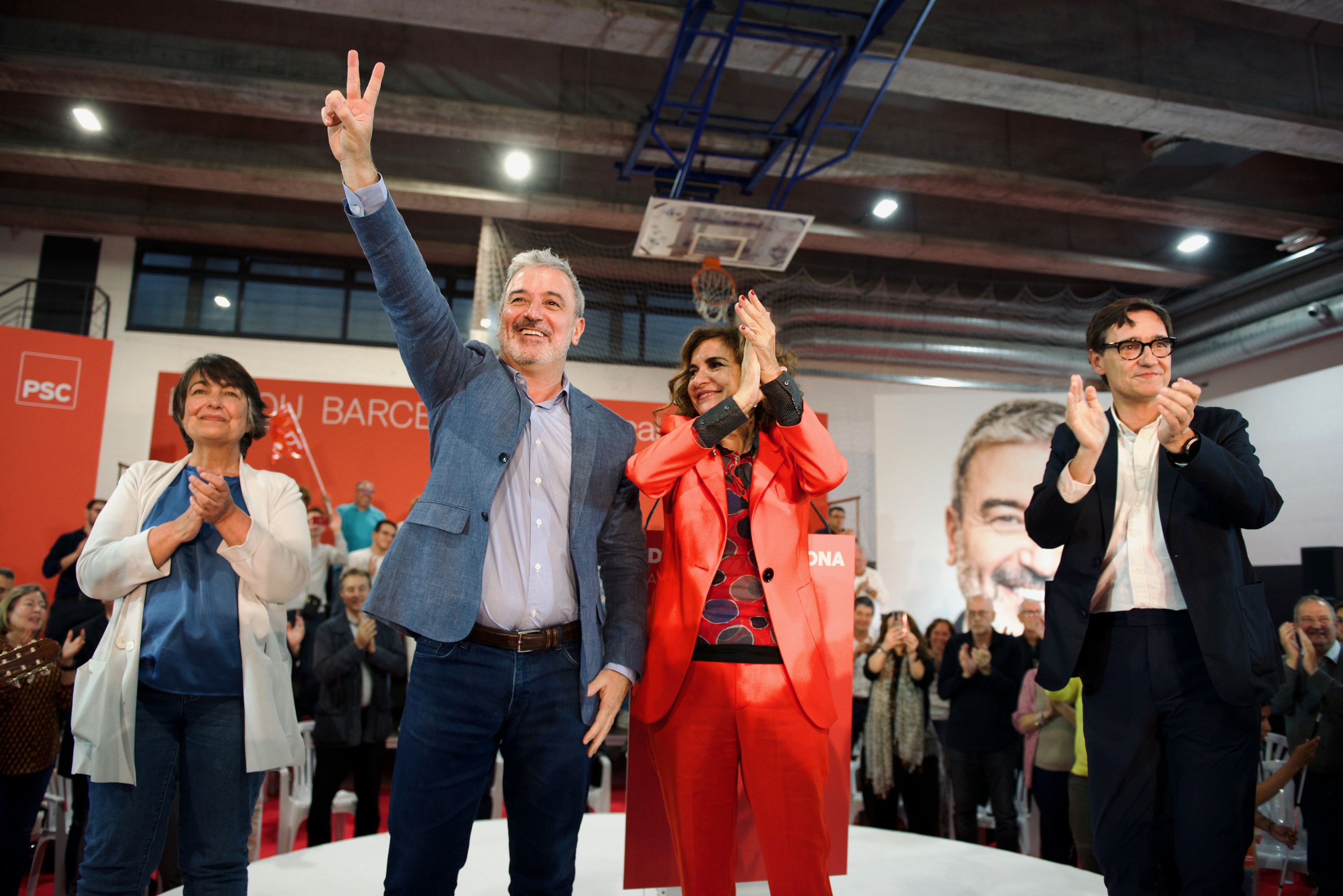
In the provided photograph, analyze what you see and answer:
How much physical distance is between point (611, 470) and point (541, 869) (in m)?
0.86

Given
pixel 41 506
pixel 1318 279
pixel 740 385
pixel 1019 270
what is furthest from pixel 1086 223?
pixel 41 506

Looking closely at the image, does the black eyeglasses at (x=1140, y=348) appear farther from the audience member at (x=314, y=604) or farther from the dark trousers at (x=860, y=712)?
the dark trousers at (x=860, y=712)

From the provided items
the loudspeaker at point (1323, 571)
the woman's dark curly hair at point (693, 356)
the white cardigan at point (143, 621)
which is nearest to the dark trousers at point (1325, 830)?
the woman's dark curly hair at point (693, 356)

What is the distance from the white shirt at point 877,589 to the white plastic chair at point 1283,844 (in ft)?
10.7

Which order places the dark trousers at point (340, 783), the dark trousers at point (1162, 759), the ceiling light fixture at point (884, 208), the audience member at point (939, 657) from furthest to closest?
the ceiling light fixture at point (884, 208) < the audience member at point (939, 657) < the dark trousers at point (340, 783) < the dark trousers at point (1162, 759)

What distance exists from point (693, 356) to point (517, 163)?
5781mm

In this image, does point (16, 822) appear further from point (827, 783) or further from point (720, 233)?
point (720, 233)

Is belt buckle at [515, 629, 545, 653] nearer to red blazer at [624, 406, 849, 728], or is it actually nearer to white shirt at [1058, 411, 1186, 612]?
red blazer at [624, 406, 849, 728]

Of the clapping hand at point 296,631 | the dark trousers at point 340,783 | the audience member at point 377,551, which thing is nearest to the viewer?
the dark trousers at point 340,783

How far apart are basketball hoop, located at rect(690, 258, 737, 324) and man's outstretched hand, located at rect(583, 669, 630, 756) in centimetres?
621

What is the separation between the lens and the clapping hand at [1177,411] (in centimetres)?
182

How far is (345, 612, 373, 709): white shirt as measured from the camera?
4.77m

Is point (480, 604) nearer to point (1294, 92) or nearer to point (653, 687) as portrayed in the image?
point (653, 687)

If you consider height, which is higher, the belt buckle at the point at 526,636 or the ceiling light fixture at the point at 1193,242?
the ceiling light fixture at the point at 1193,242
